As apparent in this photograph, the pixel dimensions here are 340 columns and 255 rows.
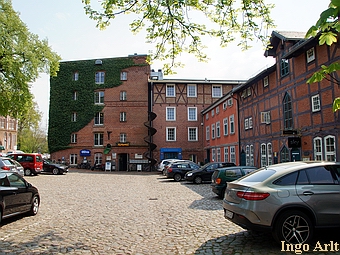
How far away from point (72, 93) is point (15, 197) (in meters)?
39.3

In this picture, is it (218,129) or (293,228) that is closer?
(293,228)

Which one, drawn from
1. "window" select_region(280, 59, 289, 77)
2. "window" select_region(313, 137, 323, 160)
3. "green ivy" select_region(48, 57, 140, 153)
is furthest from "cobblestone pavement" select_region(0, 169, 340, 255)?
"green ivy" select_region(48, 57, 140, 153)

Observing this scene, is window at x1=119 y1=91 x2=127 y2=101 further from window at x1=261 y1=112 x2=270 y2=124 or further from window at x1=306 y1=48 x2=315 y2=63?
window at x1=306 y1=48 x2=315 y2=63

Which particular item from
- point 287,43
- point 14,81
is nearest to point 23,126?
point 14,81

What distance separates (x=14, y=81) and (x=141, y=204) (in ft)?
72.6

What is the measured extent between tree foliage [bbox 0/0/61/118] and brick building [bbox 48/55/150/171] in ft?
47.5

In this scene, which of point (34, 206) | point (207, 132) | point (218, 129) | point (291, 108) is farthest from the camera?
point (207, 132)

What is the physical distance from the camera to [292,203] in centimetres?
612

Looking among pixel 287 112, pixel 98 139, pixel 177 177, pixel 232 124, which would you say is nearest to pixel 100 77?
pixel 98 139

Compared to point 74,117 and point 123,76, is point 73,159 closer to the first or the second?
point 74,117

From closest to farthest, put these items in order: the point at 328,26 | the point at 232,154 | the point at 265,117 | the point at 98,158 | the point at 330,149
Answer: the point at 328,26, the point at 330,149, the point at 265,117, the point at 232,154, the point at 98,158

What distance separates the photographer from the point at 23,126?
67938 mm

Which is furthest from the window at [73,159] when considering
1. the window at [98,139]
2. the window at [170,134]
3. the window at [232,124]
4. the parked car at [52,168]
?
the window at [232,124]

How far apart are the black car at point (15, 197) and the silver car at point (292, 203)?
5755mm
